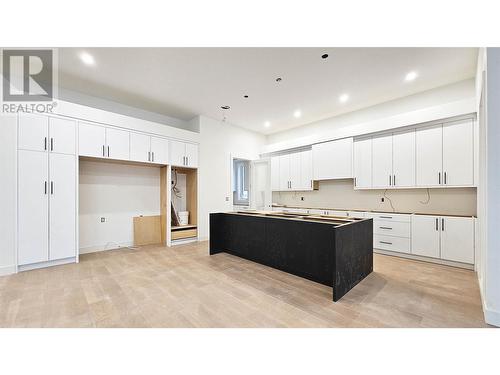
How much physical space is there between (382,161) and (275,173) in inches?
112

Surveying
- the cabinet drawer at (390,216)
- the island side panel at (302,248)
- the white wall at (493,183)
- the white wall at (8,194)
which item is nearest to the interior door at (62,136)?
the white wall at (8,194)

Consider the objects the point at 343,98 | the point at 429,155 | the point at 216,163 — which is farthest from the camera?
the point at 216,163

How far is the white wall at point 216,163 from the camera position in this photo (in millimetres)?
5367

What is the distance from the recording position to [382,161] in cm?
424

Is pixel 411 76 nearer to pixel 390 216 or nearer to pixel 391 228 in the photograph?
pixel 390 216

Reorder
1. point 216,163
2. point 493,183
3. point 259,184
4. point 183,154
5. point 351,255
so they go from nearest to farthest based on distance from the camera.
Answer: point 493,183, point 351,255, point 183,154, point 216,163, point 259,184

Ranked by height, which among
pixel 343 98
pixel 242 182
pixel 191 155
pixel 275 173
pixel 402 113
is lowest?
pixel 242 182

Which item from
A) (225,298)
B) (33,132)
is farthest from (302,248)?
(33,132)

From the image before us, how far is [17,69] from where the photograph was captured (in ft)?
10.4

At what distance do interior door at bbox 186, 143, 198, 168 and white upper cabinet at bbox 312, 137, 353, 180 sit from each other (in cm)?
299

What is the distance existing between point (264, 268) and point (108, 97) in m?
4.53

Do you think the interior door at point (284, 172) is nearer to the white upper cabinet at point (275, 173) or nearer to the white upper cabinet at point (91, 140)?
the white upper cabinet at point (275, 173)

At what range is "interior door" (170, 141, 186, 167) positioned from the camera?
4777 mm
